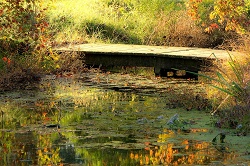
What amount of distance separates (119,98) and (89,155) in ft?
14.2

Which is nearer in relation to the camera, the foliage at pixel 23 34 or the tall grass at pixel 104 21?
the foliage at pixel 23 34

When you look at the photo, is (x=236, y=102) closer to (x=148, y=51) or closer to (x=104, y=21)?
(x=148, y=51)

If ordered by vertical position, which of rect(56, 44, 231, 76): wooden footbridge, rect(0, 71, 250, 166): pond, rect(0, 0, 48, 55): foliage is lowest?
rect(0, 71, 250, 166): pond

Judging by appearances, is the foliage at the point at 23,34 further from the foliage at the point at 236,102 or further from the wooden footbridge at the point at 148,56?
the foliage at the point at 236,102

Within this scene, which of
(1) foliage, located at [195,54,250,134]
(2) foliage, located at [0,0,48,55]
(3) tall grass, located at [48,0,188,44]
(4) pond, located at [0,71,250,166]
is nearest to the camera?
(4) pond, located at [0,71,250,166]

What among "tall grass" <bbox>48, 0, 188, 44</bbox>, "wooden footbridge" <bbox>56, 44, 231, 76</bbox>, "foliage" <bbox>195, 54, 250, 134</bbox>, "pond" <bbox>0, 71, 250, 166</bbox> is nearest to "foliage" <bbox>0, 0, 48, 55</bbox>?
"wooden footbridge" <bbox>56, 44, 231, 76</bbox>

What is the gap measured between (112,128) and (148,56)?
6804 mm

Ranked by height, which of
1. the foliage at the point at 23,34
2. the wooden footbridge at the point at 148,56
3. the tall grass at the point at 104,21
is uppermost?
the tall grass at the point at 104,21

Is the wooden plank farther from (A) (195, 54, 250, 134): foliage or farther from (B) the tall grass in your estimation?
(A) (195, 54, 250, 134): foliage

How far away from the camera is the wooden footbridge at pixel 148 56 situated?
49.1 ft

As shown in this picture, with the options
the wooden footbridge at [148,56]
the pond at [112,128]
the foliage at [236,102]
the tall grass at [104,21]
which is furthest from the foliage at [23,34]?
the foliage at [236,102]

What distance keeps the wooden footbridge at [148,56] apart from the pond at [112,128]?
61.0 inches

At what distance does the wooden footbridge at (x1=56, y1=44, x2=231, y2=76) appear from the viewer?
15.0 meters

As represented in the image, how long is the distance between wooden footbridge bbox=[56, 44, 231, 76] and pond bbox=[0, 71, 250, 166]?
155 centimetres
